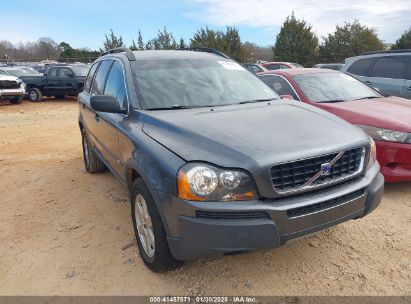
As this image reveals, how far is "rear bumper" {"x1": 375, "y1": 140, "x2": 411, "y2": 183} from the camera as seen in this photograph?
433 cm

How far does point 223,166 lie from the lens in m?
2.46

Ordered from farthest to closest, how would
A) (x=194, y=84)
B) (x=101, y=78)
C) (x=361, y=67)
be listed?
(x=361, y=67)
(x=101, y=78)
(x=194, y=84)

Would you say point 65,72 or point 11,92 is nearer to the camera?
point 11,92

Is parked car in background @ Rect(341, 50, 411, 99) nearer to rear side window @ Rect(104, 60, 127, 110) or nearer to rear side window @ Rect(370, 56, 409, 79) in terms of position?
rear side window @ Rect(370, 56, 409, 79)

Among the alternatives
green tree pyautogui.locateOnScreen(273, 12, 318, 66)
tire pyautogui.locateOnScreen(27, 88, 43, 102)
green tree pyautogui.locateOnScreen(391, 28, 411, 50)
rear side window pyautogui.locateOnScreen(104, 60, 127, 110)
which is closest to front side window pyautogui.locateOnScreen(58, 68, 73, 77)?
tire pyautogui.locateOnScreen(27, 88, 43, 102)

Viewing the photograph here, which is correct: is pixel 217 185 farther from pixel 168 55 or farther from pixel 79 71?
pixel 79 71

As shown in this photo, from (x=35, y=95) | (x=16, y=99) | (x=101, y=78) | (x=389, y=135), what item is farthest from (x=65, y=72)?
(x=389, y=135)

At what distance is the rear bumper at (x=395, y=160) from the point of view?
14.2ft

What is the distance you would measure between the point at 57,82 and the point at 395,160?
52.6ft

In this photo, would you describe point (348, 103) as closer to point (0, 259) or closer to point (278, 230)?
point (278, 230)

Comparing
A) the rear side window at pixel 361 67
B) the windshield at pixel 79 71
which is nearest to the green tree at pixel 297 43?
the windshield at pixel 79 71

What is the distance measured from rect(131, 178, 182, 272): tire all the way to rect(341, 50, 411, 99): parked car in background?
6.28m

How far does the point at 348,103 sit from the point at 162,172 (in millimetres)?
3579

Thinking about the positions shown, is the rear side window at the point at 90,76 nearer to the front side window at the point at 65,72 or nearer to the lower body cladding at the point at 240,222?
the lower body cladding at the point at 240,222
